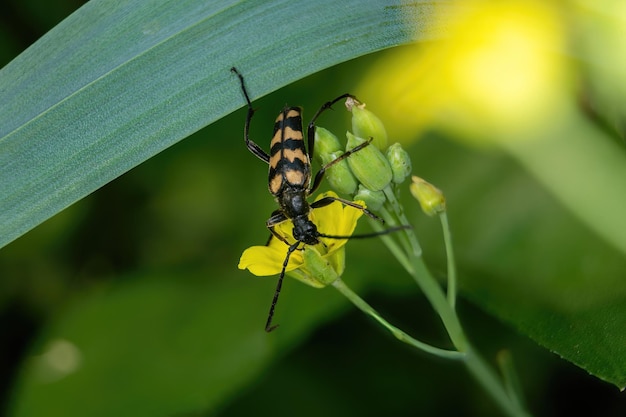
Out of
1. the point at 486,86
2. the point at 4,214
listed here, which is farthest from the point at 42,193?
the point at 486,86

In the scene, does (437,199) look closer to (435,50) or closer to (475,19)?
(475,19)

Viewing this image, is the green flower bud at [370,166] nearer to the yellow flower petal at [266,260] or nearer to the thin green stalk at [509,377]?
the yellow flower petal at [266,260]

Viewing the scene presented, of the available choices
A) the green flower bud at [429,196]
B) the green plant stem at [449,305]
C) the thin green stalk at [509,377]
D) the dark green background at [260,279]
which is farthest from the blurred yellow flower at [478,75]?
the thin green stalk at [509,377]

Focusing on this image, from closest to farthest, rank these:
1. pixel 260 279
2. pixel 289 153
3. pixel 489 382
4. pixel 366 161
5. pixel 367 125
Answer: pixel 366 161, pixel 367 125, pixel 489 382, pixel 289 153, pixel 260 279

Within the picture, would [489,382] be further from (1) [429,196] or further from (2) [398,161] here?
(2) [398,161]

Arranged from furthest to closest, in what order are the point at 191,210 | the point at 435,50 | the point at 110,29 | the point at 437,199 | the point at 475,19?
the point at 191,210, the point at 435,50, the point at 475,19, the point at 437,199, the point at 110,29

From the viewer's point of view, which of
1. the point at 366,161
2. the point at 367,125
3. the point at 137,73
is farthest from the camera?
the point at 367,125

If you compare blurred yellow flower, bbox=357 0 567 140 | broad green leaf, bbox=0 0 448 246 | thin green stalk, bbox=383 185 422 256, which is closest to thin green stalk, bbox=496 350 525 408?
thin green stalk, bbox=383 185 422 256

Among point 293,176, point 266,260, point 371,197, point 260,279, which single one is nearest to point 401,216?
point 371,197
